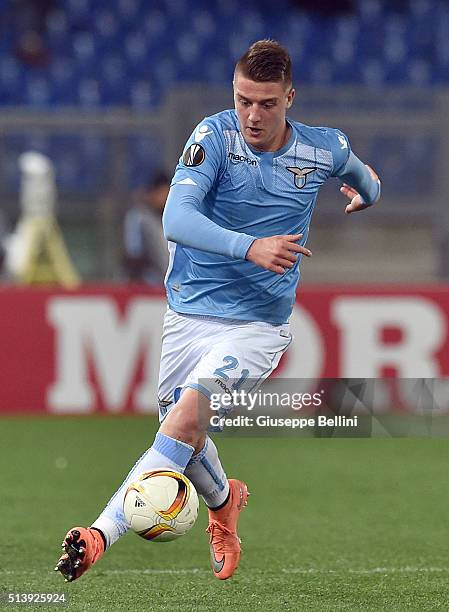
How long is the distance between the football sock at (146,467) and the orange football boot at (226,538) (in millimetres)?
771

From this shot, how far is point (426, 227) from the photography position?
1116cm

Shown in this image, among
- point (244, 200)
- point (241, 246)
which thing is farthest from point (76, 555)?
point (244, 200)

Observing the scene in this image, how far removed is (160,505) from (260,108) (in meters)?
1.47

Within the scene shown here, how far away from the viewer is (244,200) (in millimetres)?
4938

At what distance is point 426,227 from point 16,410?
12.4 ft

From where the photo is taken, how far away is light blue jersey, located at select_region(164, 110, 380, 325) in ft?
15.8

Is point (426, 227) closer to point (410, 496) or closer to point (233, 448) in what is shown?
point (233, 448)

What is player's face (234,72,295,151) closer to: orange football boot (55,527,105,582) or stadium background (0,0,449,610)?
stadium background (0,0,449,610)

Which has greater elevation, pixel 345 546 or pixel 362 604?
pixel 362 604

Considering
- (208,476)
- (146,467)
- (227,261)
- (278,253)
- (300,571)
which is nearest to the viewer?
(278,253)

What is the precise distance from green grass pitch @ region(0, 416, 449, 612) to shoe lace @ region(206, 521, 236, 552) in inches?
6.3

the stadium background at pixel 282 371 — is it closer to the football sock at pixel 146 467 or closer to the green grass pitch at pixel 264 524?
the green grass pitch at pixel 264 524

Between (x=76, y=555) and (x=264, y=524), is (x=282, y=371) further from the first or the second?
(x=76, y=555)

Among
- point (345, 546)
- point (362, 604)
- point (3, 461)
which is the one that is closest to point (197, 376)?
point (362, 604)
